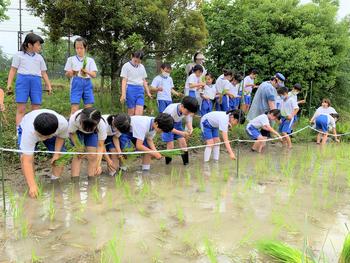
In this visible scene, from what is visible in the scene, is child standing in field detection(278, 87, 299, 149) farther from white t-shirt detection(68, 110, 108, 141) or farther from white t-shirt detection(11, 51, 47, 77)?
white t-shirt detection(11, 51, 47, 77)

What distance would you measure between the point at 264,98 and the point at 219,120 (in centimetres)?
223

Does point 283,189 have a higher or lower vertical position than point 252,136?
lower

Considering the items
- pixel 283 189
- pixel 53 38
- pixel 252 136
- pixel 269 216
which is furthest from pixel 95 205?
pixel 53 38

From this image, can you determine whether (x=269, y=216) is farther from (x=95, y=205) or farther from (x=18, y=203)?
(x=18, y=203)

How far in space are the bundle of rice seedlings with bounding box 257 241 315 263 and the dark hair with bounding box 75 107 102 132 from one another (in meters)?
2.26

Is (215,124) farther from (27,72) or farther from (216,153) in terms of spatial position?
(27,72)

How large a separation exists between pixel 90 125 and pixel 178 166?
6.54ft

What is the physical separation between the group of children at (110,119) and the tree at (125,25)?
1131 mm

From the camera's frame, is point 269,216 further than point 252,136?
No

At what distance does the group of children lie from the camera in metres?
4.26

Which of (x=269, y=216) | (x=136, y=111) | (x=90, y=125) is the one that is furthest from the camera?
(x=136, y=111)

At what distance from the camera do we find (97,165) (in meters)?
4.86

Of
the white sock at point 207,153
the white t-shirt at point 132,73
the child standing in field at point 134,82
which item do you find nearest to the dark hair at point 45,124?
the child standing in field at point 134,82

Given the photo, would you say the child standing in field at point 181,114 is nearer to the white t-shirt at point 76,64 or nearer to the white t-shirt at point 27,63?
the white t-shirt at point 76,64
